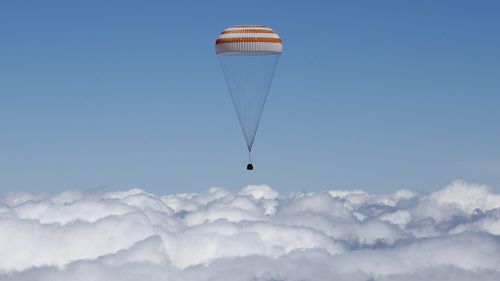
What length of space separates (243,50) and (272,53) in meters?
5.37

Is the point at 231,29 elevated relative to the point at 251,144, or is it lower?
elevated

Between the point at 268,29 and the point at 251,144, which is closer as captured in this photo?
the point at 251,144

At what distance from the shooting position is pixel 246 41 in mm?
125812

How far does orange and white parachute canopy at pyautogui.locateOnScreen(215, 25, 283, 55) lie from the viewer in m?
126

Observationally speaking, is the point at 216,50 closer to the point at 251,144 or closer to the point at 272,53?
the point at 272,53

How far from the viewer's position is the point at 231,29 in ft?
420

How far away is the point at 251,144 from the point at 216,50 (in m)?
17.9

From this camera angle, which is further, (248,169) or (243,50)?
(243,50)

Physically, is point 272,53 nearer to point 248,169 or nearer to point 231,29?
point 231,29

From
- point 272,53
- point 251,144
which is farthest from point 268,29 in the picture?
point 251,144

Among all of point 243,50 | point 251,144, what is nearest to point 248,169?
point 251,144

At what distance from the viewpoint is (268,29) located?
12875cm

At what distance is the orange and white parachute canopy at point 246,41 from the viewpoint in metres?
126

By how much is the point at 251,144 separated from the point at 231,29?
19621mm
